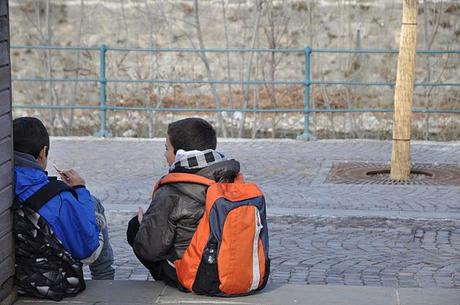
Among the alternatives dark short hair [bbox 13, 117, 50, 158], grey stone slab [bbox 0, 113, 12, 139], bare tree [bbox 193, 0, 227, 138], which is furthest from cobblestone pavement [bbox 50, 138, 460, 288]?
bare tree [bbox 193, 0, 227, 138]

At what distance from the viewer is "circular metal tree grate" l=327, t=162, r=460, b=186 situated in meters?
10.4

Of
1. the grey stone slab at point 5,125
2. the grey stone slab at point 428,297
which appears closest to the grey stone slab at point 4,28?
the grey stone slab at point 5,125

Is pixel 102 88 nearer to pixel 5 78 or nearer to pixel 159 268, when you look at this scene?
pixel 159 268

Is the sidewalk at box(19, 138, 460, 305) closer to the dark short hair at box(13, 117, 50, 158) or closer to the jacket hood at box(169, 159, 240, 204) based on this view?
the jacket hood at box(169, 159, 240, 204)

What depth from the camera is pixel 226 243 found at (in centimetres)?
485

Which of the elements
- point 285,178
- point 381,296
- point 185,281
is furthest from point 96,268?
point 285,178

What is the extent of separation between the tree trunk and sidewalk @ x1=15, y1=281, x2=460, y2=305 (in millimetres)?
5289

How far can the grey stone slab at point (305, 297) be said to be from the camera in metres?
5.04

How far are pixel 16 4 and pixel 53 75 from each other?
1.35 metres

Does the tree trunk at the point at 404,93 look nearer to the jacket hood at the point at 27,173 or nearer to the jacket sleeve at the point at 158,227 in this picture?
the jacket sleeve at the point at 158,227

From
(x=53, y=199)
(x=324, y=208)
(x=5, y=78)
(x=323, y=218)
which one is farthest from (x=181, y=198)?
(x=324, y=208)

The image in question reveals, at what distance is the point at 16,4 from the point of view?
17.5m

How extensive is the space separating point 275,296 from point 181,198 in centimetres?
69

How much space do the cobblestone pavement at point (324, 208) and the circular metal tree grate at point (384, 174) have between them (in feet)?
0.62
